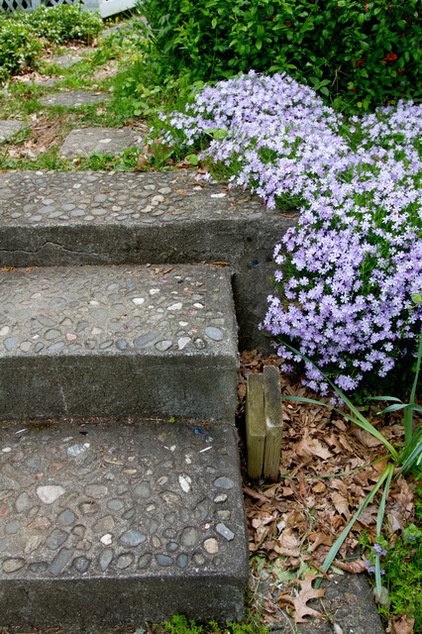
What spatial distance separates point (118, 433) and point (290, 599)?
3.22 feet

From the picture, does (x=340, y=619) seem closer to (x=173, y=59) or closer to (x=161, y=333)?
(x=161, y=333)

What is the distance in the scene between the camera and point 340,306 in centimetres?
257

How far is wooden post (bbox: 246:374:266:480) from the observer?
7.46 ft

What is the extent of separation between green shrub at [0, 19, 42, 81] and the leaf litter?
439 centimetres

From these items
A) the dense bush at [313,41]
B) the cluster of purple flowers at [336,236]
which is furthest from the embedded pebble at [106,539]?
the dense bush at [313,41]

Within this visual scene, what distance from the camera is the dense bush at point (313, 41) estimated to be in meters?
3.36

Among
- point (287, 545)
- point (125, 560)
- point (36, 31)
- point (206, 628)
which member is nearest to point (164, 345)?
point (125, 560)

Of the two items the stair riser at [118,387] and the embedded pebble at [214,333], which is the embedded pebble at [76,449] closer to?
the stair riser at [118,387]

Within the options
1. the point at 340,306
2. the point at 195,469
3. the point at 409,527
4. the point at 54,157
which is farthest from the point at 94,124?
the point at 409,527

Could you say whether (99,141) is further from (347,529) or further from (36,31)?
(36,31)

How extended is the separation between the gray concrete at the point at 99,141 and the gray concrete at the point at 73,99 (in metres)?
0.65

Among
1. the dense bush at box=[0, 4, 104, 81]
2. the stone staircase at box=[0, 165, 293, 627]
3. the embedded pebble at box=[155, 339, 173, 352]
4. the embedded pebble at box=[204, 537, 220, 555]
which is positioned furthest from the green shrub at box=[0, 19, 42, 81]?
the embedded pebble at box=[204, 537, 220, 555]

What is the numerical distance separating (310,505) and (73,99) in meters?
3.98

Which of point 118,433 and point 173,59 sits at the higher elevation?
point 173,59
